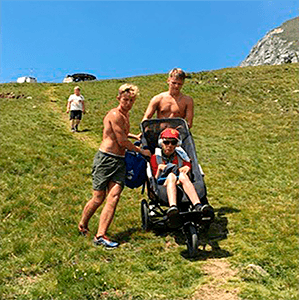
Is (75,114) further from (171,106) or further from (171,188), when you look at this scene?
(171,188)

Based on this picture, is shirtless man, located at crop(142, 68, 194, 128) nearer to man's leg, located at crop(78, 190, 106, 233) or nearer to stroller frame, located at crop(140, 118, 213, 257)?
stroller frame, located at crop(140, 118, 213, 257)

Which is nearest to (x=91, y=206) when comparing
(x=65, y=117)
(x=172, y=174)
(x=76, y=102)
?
(x=172, y=174)

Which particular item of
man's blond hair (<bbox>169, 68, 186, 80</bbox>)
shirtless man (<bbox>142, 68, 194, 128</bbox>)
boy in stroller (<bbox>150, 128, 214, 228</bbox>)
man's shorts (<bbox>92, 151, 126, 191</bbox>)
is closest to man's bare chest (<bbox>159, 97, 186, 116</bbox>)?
shirtless man (<bbox>142, 68, 194, 128</bbox>)

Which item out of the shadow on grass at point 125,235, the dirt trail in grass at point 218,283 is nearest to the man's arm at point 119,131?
the shadow on grass at point 125,235

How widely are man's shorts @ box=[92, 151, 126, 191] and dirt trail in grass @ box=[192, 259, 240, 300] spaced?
6.61 ft

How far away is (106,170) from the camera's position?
6062mm

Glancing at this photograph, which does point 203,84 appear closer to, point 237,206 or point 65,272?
point 237,206

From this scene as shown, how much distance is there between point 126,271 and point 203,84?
85.4 ft

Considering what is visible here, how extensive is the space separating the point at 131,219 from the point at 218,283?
2907 mm

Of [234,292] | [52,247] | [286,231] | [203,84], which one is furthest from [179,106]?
[203,84]

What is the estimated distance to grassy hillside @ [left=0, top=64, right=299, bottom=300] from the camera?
15.2 feet

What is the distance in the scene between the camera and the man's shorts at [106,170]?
19.9 feet

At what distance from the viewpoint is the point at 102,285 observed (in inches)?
180

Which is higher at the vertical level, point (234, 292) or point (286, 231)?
point (286, 231)
